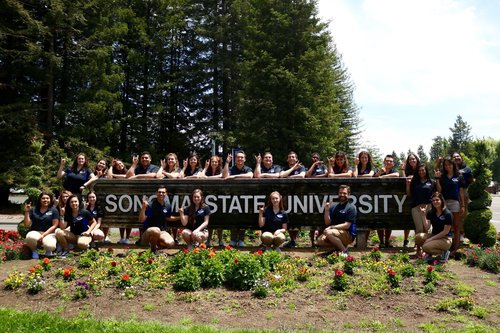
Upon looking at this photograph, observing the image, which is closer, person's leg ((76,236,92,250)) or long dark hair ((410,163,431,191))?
person's leg ((76,236,92,250))

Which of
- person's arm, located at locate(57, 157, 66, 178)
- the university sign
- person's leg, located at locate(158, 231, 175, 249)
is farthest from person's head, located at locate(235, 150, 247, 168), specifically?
person's arm, located at locate(57, 157, 66, 178)

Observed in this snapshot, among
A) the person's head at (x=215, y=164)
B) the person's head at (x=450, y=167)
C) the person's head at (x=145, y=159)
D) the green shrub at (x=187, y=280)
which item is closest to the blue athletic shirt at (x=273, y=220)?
the person's head at (x=215, y=164)

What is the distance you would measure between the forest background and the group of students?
11.8 metres

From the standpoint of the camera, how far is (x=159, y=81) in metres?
35.3

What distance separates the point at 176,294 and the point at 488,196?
290 inches

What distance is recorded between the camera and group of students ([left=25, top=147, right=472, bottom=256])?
945 centimetres

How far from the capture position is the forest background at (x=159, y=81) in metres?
25.5

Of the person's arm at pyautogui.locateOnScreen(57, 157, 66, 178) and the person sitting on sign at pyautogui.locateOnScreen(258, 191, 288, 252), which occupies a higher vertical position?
the person's arm at pyautogui.locateOnScreen(57, 157, 66, 178)

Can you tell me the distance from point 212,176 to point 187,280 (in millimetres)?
4123

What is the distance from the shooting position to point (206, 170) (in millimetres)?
11281

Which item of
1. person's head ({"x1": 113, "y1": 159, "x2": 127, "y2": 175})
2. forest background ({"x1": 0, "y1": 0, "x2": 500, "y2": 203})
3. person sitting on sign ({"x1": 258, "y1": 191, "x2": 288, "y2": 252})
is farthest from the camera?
forest background ({"x1": 0, "y1": 0, "x2": 500, "y2": 203})

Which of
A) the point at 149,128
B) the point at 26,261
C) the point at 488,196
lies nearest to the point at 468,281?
the point at 488,196

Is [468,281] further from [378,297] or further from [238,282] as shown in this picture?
[238,282]

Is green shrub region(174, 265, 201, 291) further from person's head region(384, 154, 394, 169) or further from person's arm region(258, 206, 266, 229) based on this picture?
person's head region(384, 154, 394, 169)
